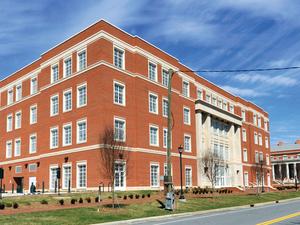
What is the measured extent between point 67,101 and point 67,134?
3.54 metres

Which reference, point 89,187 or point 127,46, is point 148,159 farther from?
point 127,46

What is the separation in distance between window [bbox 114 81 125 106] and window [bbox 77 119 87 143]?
12.5 ft

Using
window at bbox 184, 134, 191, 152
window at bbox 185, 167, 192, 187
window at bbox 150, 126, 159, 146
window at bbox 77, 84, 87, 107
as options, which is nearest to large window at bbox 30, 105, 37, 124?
window at bbox 77, 84, 87, 107

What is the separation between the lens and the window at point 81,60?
42094mm

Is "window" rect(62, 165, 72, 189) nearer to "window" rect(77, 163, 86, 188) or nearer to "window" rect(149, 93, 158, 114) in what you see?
"window" rect(77, 163, 86, 188)

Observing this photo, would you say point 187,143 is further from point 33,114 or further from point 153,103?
point 33,114

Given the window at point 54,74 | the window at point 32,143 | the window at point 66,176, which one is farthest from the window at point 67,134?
the window at point 32,143

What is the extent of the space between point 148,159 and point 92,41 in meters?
13.3

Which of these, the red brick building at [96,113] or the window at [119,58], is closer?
the red brick building at [96,113]

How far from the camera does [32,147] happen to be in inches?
1930

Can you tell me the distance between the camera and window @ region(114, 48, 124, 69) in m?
41.6

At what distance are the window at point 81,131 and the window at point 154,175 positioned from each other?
26.3 ft

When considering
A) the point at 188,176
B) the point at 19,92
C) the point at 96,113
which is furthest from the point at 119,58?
the point at 19,92

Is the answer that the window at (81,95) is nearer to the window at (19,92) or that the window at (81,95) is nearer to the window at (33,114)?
the window at (33,114)
